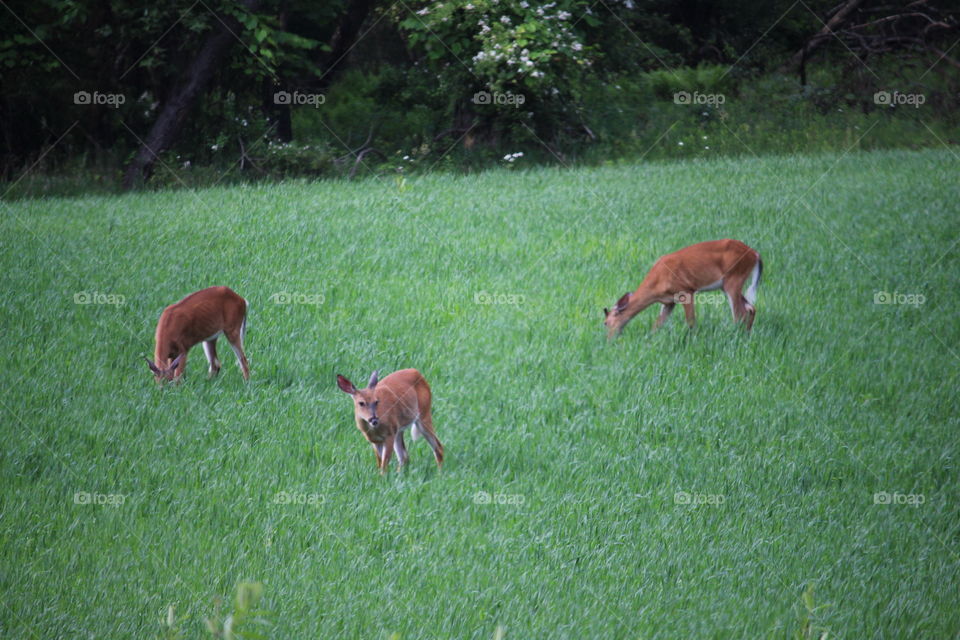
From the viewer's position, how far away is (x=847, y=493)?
7.57 meters

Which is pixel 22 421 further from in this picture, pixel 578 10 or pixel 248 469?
pixel 578 10

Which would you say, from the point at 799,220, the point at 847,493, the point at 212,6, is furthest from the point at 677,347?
the point at 212,6

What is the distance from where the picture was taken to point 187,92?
20.3 m

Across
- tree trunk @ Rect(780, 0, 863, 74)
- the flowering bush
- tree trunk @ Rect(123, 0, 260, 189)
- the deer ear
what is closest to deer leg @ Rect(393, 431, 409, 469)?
the deer ear

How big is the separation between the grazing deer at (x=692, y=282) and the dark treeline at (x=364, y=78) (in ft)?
30.9

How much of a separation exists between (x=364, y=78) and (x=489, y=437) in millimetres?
20290

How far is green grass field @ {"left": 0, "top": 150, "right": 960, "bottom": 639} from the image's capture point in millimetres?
5895

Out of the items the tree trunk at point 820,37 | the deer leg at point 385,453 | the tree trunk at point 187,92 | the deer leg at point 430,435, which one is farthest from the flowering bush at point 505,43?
the deer leg at point 385,453

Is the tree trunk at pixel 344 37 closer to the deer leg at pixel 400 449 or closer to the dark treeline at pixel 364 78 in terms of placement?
the dark treeline at pixel 364 78

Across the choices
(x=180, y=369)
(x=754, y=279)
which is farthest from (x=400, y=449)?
(x=754, y=279)

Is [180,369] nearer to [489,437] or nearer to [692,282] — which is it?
[489,437]

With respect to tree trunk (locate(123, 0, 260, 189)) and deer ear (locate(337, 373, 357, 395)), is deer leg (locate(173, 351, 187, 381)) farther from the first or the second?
tree trunk (locate(123, 0, 260, 189))

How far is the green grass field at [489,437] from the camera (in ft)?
19.3

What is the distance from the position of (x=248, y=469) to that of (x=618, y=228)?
869cm
